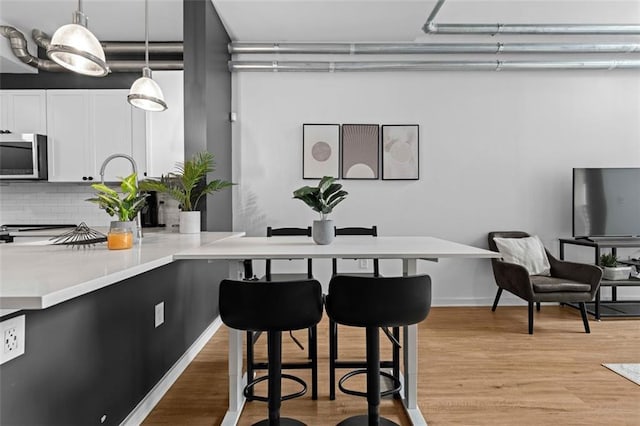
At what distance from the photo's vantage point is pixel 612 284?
151 inches

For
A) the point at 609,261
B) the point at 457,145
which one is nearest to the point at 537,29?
the point at 457,145

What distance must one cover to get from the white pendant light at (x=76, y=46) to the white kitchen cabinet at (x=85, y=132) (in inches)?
81.8

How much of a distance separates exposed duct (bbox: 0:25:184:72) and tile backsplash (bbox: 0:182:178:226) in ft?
4.21

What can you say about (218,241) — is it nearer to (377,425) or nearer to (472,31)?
(377,425)

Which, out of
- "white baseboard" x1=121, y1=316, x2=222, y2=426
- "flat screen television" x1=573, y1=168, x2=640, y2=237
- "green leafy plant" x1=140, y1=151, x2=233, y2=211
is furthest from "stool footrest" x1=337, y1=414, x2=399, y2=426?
"flat screen television" x1=573, y1=168, x2=640, y2=237

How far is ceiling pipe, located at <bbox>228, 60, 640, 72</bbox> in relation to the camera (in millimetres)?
4176

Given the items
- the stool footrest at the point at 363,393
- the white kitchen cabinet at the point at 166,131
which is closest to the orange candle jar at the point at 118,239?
the stool footrest at the point at 363,393

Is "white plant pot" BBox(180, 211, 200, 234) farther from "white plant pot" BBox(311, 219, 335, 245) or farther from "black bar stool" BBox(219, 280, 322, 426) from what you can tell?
"black bar stool" BBox(219, 280, 322, 426)

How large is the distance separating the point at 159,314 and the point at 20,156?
2.70 m

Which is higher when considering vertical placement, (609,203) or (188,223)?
(609,203)

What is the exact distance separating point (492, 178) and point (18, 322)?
438 cm

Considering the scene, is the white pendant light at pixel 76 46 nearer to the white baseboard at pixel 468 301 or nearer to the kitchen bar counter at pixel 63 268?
the kitchen bar counter at pixel 63 268

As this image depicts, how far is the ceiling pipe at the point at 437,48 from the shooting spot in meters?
4.12

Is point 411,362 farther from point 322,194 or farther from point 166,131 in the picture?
point 166,131
